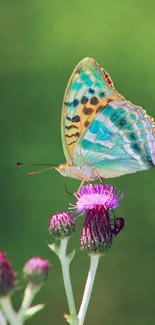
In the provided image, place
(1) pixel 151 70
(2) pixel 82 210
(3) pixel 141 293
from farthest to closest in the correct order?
(1) pixel 151 70 < (3) pixel 141 293 < (2) pixel 82 210

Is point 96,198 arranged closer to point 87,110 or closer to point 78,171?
point 78,171

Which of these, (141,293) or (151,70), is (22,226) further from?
(151,70)

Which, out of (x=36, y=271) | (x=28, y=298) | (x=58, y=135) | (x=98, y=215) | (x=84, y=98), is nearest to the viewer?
(x=28, y=298)

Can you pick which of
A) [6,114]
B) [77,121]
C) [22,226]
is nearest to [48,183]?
[22,226]

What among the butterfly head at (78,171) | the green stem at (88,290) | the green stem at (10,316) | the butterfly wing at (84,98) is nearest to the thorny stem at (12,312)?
the green stem at (10,316)

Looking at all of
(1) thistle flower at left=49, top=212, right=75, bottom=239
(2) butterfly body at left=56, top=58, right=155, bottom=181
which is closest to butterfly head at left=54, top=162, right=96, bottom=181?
(2) butterfly body at left=56, top=58, right=155, bottom=181

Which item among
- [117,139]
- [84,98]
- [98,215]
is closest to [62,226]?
[98,215]

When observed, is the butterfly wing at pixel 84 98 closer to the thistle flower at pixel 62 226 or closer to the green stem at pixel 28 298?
the thistle flower at pixel 62 226
